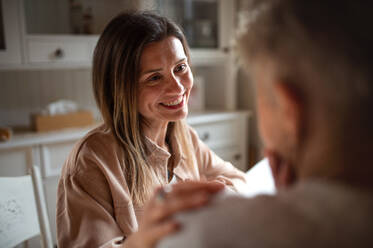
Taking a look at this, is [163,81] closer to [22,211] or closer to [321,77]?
[22,211]

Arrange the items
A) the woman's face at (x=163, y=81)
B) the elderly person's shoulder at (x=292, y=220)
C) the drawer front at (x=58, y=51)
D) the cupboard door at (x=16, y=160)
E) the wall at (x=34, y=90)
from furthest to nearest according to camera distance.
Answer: the wall at (x=34, y=90), the drawer front at (x=58, y=51), the cupboard door at (x=16, y=160), the woman's face at (x=163, y=81), the elderly person's shoulder at (x=292, y=220)

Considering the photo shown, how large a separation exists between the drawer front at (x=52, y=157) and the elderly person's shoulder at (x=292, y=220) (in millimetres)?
1656

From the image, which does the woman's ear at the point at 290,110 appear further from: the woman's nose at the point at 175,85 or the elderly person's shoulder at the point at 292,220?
the woman's nose at the point at 175,85

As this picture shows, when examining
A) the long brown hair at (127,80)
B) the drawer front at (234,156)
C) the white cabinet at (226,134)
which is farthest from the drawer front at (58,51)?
the drawer front at (234,156)

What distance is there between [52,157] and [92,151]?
3.40 feet

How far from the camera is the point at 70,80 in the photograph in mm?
2377

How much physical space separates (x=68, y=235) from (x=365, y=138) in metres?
0.80

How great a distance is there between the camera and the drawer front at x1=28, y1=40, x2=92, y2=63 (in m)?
1.93

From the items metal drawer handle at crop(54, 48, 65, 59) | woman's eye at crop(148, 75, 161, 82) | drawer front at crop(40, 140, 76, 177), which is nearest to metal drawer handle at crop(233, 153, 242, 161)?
drawer front at crop(40, 140, 76, 177)

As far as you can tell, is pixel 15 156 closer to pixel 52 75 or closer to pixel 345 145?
pixel 52 75

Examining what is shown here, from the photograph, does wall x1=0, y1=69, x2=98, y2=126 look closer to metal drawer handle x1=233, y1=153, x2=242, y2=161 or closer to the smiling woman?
metal drawer handle x1=233, y1=153, x2=242, y2=161

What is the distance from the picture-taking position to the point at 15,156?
1.81 meters

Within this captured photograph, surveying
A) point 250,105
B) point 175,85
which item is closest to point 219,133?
point 250,105

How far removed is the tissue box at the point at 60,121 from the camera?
2.02 m
